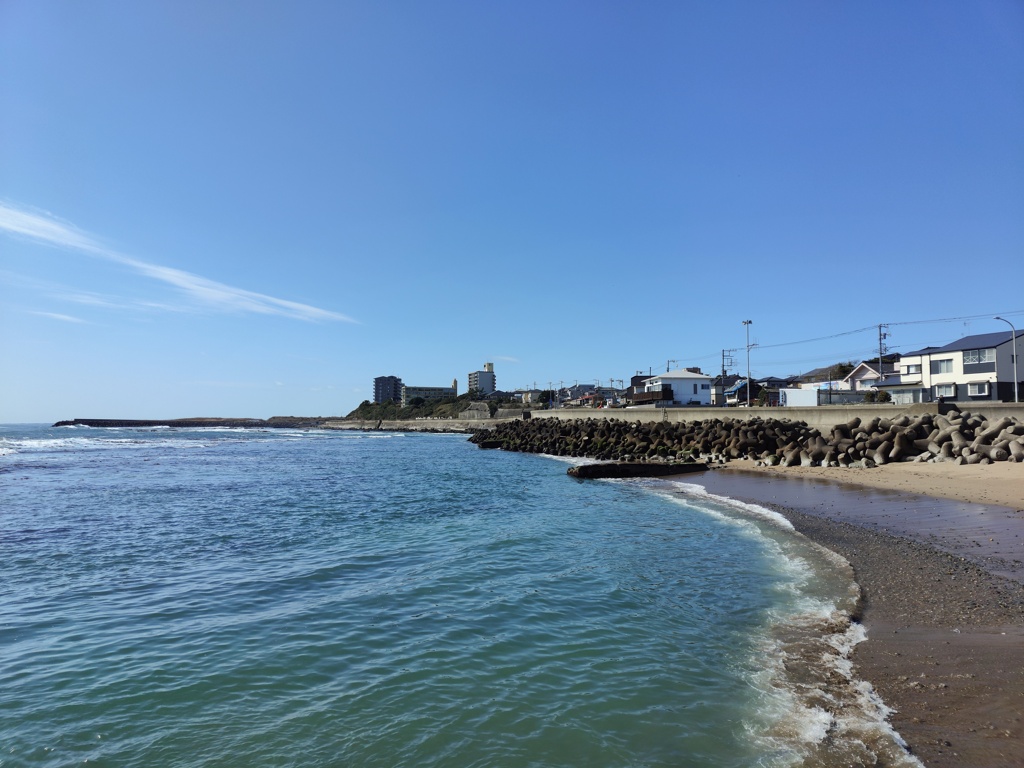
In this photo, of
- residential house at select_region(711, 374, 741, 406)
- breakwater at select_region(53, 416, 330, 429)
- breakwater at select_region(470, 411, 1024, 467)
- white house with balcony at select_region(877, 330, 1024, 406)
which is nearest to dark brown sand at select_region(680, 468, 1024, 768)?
breakwater at select_region(470, 411, 1024, 467)

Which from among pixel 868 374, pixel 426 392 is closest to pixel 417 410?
pixel 426 392

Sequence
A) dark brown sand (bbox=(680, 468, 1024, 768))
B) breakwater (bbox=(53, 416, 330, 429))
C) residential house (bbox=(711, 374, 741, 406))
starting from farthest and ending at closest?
breakwater (bbox=(53, 416, 330, 429))
residential house (bbox=(711, 374, 741, 406))
dark brown sand (bbox=(680, 468, 1024, 768))

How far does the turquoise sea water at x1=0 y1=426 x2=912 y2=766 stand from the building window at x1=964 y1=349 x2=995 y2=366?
32557mm

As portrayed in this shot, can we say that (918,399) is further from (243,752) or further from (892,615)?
(243,752)

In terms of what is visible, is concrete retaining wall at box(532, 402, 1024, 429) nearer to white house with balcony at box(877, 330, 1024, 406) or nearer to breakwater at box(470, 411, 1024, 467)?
breakwater at box(470, 411, 1024, 467)

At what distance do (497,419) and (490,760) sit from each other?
3438 inches

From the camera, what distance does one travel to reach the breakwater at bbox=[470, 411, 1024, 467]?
19.2 metres

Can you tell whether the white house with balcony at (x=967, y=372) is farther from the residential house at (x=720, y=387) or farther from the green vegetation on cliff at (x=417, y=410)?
the green vegetation on cliff at (x=417, y=410)

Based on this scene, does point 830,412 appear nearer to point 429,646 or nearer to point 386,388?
point 429,646

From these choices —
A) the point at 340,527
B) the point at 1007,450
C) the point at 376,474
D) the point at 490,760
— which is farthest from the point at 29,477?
the point at 1007,450

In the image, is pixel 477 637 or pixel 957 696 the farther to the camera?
pixel 477 637

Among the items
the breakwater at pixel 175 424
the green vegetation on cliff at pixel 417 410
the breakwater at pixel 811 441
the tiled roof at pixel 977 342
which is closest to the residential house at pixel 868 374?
the tiled roof at pixel 977 342

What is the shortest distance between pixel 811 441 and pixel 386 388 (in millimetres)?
162617

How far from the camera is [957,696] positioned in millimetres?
4652
